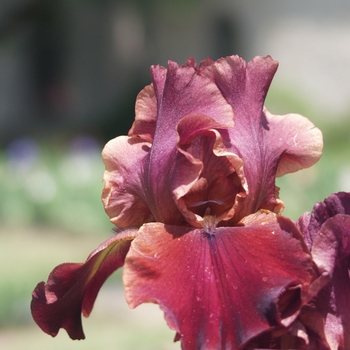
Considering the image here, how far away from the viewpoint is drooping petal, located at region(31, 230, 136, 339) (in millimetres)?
847

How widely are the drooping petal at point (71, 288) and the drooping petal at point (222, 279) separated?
0.27 feet

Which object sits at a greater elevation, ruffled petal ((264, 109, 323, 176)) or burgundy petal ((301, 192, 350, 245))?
ruffled petal ((264, 109, 323, 176))

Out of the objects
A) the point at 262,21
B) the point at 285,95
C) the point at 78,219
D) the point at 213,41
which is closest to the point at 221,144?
the point at 78,219

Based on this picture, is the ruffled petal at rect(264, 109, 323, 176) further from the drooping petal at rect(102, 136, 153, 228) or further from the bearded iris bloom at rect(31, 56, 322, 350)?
the drooping petal at rect(102, 136, 153, 228)

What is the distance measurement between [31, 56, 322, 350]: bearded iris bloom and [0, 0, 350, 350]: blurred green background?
1.22 meters

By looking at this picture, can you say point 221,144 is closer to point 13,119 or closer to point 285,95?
point 285,95

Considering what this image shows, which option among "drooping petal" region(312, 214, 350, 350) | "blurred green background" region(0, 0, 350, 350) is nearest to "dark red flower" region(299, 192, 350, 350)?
"drooping petal" region(312, 214, 350, 350)

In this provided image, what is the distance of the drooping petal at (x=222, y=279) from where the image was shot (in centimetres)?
70

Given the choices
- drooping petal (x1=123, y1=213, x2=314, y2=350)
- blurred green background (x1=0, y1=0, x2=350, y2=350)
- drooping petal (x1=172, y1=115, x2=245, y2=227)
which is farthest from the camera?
blurred green background (x1=0, y1=0, x2=350, y2=350)

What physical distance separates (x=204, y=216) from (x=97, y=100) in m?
16.3

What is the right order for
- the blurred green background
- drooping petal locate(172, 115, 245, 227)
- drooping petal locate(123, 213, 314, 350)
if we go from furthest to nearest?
the blurred green background
drooping petal locate(172, 115, 245, 227)
drooping petal locate(123, 213, 314, 350)

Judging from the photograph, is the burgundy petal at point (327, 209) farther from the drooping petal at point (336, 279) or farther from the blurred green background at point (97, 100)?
the blurred green background at point (97, 100)

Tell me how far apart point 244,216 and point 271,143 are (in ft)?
0.38

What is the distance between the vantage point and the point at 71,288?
0.86 meters
